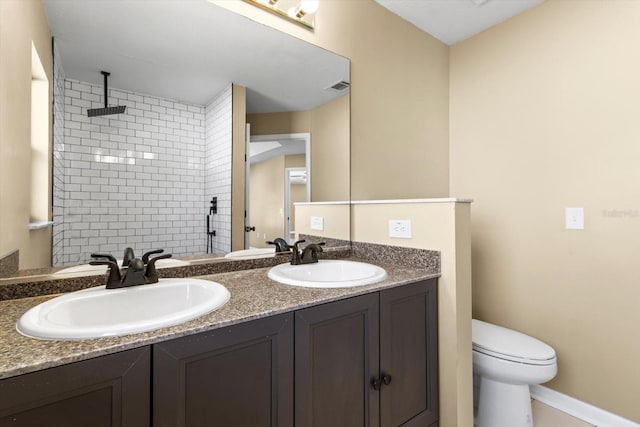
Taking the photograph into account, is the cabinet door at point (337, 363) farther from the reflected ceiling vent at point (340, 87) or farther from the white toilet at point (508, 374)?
the reflected ceiling vent at point (340, 87)

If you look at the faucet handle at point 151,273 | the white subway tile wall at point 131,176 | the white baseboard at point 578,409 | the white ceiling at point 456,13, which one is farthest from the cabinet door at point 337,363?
the white ceiling at point 456,13

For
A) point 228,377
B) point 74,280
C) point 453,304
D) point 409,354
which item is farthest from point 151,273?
point 453,304

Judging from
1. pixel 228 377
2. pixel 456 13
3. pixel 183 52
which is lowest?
pixel 228 377

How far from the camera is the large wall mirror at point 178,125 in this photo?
3.48ft

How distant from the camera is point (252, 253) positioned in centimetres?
146

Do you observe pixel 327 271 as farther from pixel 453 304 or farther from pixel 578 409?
pixel 578 409

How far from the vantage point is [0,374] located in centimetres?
52

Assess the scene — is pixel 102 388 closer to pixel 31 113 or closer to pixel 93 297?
pixel 93 297

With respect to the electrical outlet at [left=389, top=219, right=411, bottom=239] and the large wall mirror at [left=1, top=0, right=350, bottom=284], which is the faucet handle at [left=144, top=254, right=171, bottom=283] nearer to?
the large wall mirror at [left=1, top=0, right=350, bottom=284]

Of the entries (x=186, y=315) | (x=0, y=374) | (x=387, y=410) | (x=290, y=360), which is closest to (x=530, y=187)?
(x=387, y=410)

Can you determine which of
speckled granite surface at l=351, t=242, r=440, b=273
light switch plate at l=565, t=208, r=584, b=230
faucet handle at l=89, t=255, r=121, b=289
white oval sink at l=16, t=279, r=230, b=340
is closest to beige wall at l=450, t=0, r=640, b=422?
light switch plate at l=565, t=208, r=584, b=230

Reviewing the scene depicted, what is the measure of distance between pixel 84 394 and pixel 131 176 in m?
0.79

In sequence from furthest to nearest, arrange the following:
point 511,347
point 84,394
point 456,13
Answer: point 456,13 < point 511,347 < point 84,394

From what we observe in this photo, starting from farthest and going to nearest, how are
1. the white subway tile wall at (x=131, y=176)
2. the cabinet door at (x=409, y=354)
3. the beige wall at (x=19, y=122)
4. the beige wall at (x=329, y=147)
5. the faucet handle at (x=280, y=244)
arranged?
the beige wall at (x=329, y=147)
the faucet handle at (x=280, y=244)
the cabinet door at (x=409, y=354)
the white subway tile wall at (x=131, y=176)
the beige wall at (x=19, y=122)
